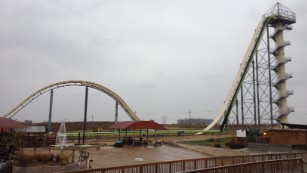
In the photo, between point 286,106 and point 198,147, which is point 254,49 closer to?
point 286,106

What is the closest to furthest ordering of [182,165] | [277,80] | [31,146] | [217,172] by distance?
[217,172] < [182,165] < [31,146] < [277,80]

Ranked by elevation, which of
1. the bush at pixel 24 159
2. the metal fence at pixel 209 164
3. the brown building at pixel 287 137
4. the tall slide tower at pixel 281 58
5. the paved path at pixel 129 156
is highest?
the tall slide tower at pixel 281 58

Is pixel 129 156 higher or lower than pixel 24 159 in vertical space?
lower

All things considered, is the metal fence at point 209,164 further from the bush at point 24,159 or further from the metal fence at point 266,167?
the bush at point 24,159

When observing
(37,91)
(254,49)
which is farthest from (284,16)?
(37,91)

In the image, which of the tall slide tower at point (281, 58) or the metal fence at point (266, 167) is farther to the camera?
the tall slide tower at point (281, 58)

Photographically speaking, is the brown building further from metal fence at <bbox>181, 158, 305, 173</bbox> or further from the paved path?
metal fence at <bbox>181, 158, 305, 173</bbox>

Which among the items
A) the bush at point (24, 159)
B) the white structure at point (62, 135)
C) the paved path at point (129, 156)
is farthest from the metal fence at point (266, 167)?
the white structure at point (62, 135)

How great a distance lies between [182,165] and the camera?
14.4 m

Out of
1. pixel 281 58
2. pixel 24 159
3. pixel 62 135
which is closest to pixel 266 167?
pixel 24 159

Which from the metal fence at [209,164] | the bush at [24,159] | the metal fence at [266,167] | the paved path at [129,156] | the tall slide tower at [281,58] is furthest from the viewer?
the tall slide tower at [281,58]

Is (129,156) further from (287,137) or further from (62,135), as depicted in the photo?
(287,137)

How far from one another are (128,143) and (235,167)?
24227 millimetres

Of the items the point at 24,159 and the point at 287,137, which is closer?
the point at 24,159
